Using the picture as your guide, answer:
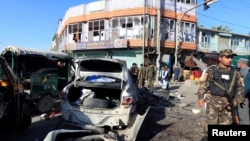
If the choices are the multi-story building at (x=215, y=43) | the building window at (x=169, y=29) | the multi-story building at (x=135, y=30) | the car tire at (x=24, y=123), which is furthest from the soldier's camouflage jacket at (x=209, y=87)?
the multi-story building at (x=215, y=43)

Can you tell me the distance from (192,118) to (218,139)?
19.6ft

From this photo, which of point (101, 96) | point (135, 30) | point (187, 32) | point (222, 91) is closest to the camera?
point (222, 91)

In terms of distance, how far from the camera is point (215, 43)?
39094mm

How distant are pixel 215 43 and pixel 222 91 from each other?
116 ft

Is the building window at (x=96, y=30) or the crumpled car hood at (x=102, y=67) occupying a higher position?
the building window at (x=96, y=30)

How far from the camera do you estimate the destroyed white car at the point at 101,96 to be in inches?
279

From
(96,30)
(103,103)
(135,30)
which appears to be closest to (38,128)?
(103,103)

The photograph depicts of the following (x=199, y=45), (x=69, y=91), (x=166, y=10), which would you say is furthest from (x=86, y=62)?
(x=199, y=45)

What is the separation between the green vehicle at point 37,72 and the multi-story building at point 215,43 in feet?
78.3

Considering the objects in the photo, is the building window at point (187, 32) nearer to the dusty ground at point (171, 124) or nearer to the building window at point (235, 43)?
the building window at point (235, 43)

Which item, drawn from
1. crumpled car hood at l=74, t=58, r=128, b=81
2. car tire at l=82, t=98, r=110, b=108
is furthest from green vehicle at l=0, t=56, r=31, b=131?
crumpled car hood at l=74, t=58, r=128, b=81

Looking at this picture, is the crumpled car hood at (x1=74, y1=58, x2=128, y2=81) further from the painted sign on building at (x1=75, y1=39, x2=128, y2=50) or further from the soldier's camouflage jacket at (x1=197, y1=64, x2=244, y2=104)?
the painted sign on building at (x1=75, y1=39, x2=128, y2=50)

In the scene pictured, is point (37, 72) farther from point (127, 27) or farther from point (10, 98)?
point (127, 27)

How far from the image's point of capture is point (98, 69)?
8.42 meters
